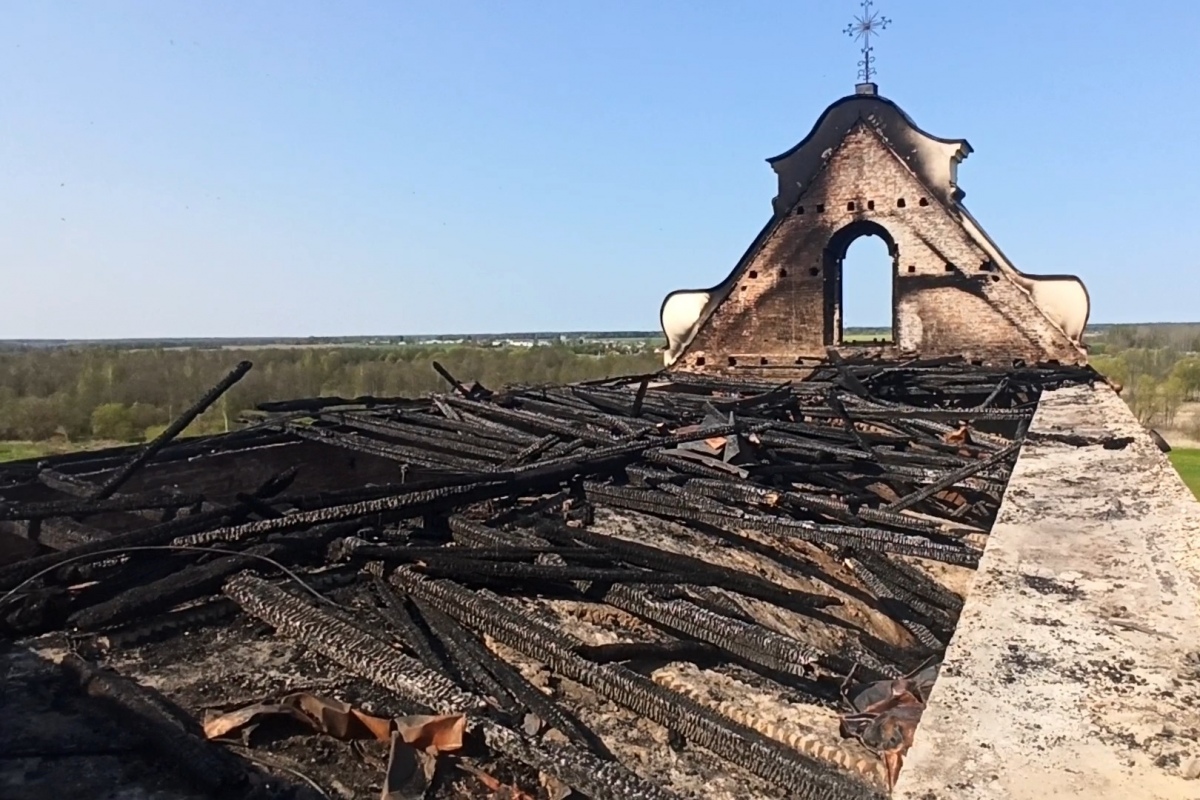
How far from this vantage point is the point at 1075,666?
2.42 meters

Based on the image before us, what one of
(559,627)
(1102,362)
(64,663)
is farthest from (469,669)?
(1102,362)

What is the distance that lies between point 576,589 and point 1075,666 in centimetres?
204

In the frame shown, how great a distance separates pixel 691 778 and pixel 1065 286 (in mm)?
14451

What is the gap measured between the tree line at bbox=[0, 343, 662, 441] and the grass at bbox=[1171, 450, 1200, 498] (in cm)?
2294

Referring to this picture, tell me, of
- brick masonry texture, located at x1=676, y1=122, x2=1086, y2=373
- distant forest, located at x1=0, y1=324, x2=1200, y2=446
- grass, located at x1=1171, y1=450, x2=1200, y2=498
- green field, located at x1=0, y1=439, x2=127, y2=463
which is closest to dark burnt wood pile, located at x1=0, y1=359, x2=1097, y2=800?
brick masonry texture, located at x1=676, y1=122, x2=1086, y2=373

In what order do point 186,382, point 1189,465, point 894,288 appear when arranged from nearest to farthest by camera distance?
point 894,288 → point 1189,465 → point 186,382

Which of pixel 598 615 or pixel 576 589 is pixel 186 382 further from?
pixel 598 615

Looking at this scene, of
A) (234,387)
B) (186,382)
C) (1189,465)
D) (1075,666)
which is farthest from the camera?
(186,382)

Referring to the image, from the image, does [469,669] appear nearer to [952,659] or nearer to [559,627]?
[559,627]

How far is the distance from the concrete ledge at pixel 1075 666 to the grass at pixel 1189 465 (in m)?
36.2

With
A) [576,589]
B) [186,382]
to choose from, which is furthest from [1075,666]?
[186,382]

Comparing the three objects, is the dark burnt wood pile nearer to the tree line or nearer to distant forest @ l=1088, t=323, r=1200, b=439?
the tree line

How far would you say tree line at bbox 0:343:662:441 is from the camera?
119ft

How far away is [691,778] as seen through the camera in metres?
2.49
